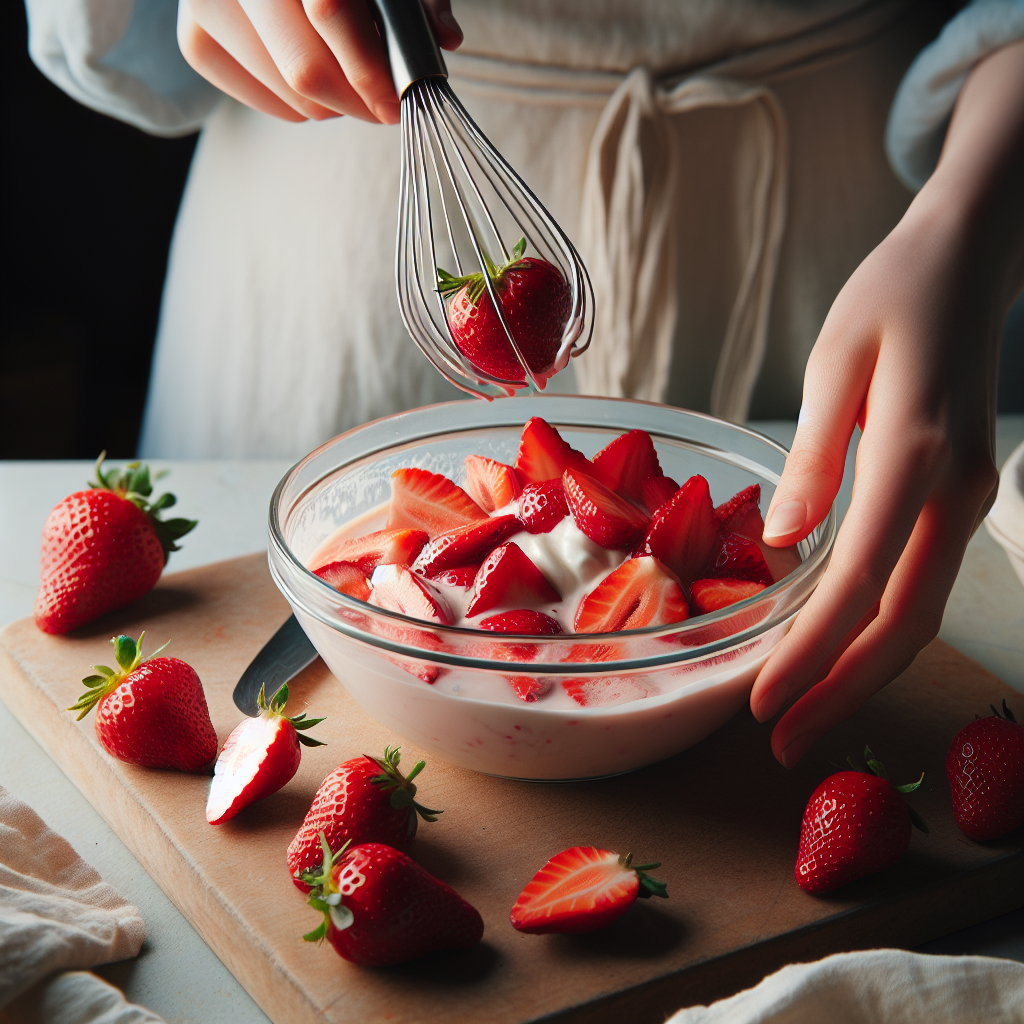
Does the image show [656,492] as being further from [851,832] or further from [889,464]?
[851,832]

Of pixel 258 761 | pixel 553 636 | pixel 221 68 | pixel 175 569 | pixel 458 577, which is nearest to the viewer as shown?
pixel 553 636

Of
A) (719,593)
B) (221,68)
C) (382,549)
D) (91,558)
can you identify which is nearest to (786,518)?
(719,593)

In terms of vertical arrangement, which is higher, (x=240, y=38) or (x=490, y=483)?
(x=240, y=38)

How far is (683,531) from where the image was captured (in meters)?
1.05

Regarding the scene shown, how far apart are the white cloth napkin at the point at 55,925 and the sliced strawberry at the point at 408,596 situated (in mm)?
352

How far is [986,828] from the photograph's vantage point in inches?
35.9

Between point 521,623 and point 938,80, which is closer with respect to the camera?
point 521,623

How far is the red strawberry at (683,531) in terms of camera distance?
1.05m

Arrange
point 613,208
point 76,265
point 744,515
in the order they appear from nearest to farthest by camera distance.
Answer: point 744,515 < point 613,208 < point 76,265

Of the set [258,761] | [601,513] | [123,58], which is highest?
[123,58]

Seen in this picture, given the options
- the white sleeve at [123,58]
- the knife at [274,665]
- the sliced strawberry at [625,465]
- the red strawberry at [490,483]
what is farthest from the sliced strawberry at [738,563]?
the white sleeve at [123,58]

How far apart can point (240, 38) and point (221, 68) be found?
0.13 m

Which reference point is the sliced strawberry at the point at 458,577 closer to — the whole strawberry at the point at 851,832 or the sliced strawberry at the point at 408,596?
the sliced strawberry at the point at 408,596

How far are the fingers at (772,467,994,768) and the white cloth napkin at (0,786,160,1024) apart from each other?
24.0 inches
